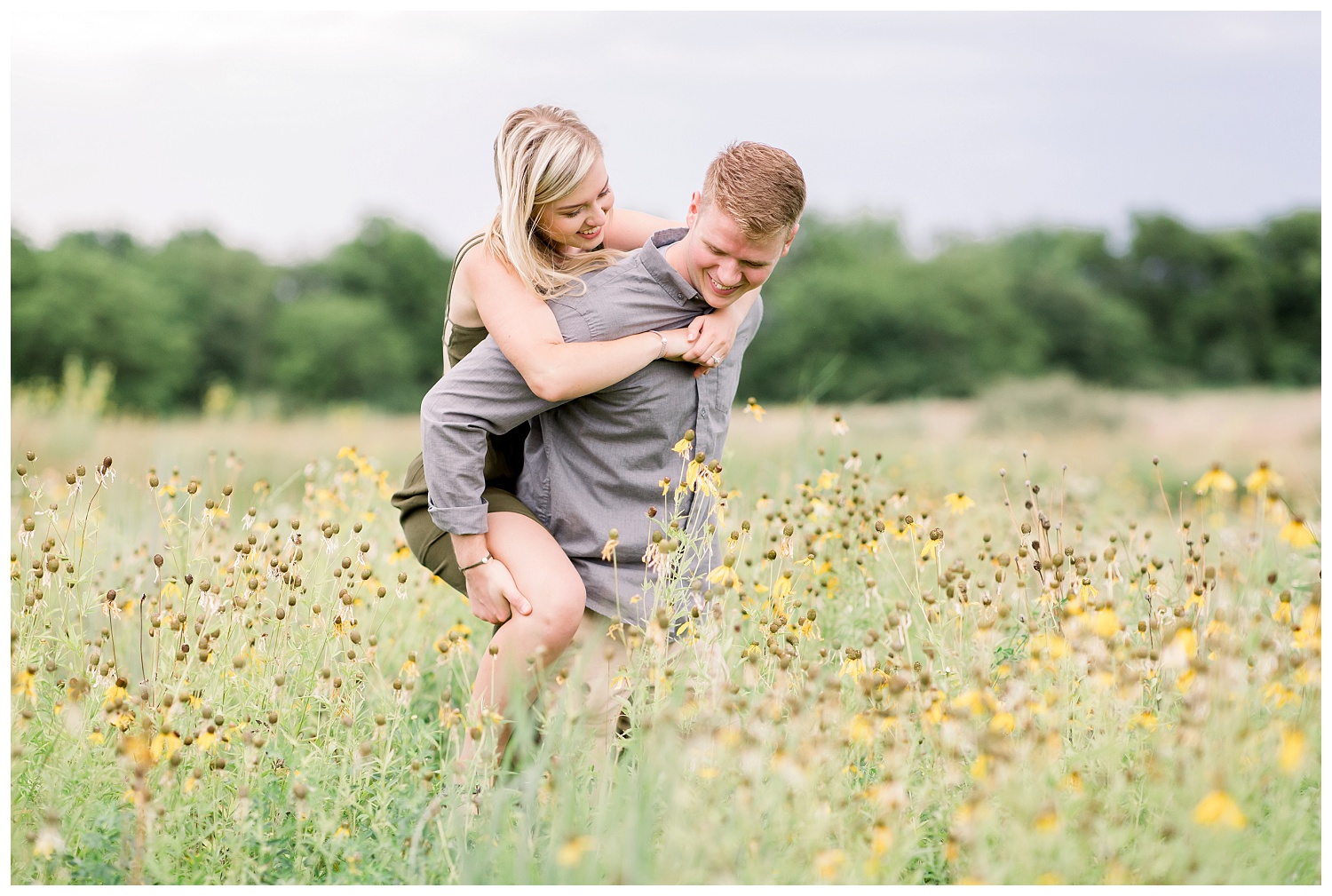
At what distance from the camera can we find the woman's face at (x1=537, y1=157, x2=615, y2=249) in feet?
9.73

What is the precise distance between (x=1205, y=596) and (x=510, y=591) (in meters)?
1.75

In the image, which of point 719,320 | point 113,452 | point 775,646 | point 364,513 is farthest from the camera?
point 113,452

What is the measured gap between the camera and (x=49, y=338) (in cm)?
2966

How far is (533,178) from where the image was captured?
2.88 meters

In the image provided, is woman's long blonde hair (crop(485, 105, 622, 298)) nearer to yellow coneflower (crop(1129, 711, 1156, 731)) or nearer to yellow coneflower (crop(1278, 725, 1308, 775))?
yellow coneflower (crop(1129, 711, 1156, 731))

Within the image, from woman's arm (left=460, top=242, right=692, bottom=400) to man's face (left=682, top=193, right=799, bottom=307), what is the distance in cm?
18

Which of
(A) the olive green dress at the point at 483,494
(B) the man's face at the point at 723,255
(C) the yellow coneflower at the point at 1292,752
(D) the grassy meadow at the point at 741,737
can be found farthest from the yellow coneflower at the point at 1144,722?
(A) the olive green dress at the point at 483,494

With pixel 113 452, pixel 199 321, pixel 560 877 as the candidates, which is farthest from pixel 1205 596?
pixel 199 321

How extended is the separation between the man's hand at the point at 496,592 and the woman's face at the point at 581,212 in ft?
3.29

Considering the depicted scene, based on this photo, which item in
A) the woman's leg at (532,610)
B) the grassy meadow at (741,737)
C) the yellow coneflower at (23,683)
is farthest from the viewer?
the woman's leg at (532,610)

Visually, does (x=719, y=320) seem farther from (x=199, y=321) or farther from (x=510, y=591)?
(x=199, y=321)

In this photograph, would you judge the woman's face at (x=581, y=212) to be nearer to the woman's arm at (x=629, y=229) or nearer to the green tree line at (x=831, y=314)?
the woman's arm at (x=629, y=229)

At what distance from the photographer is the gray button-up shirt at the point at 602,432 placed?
2777mm

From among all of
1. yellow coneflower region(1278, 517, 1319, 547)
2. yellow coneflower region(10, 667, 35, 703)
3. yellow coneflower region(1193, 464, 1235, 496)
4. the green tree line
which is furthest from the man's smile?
the green tree line
